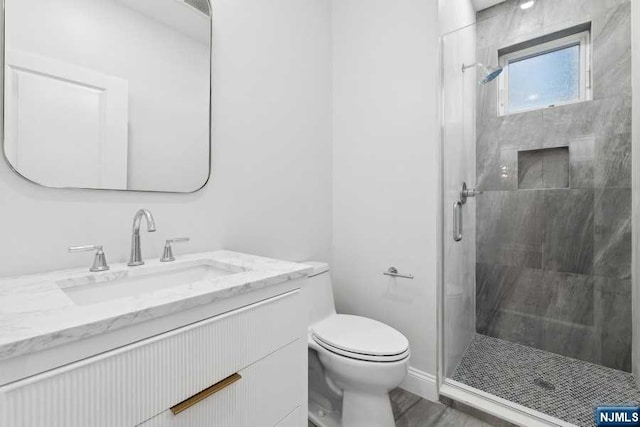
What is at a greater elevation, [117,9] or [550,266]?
[117,9]

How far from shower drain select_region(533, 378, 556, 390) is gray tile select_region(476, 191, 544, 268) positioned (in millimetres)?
720

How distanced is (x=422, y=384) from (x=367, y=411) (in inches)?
20.3

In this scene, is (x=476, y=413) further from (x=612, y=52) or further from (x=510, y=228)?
(x=612, y=52)

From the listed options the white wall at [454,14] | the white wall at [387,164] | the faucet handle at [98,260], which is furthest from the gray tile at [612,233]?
the faucet handle at [98,260]

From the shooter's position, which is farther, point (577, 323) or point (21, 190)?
point (577, 323)

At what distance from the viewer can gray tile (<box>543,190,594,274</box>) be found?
5.91 feet

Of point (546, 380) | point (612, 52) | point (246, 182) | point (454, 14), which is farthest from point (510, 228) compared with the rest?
point (246, 182)

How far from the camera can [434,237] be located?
5.23ft

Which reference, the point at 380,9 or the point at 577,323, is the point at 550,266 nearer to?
the point at 577,323

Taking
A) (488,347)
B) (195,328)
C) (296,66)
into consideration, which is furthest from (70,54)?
(488,347)

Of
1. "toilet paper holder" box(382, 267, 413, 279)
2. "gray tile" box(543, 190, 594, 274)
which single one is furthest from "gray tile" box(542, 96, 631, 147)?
"toilet paper holder" box(382, 267, 413, 279)

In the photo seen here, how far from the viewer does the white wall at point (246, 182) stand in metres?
0.89

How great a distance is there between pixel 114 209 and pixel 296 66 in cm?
127

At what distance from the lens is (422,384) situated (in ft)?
5.31
